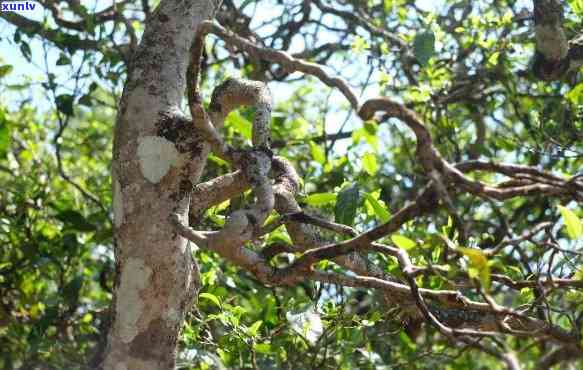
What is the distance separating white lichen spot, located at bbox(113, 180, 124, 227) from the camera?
1689mm

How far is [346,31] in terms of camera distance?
3488 mm

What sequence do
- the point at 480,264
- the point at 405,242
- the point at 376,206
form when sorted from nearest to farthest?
the point at 480,264, the point at 405,242, the point at 376,206

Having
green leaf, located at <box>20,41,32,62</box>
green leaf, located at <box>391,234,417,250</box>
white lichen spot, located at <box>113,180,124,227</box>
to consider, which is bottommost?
green leaf, located at <box>391,234,417,250</box>

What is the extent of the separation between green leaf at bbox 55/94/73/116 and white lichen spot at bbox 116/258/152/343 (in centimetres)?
169

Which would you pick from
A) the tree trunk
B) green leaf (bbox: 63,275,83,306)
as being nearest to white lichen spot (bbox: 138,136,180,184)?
the tree trunk

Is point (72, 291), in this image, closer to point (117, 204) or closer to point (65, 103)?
→ point (65, 103)

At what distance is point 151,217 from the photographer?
5.44 feet

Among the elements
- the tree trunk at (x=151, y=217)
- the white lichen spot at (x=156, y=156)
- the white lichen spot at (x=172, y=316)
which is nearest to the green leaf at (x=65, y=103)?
the tree trunk at (x=151, y=217)

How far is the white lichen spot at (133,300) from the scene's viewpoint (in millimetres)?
1648

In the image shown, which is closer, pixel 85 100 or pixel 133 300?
pixel 133 300

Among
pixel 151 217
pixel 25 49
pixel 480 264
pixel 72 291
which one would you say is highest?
pixel 25 49

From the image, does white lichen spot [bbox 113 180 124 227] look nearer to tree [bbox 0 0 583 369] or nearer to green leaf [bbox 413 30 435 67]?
tree [bbox 0 0 583 369]

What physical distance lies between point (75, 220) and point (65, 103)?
442 millimetres

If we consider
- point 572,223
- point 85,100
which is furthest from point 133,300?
point 85,100
